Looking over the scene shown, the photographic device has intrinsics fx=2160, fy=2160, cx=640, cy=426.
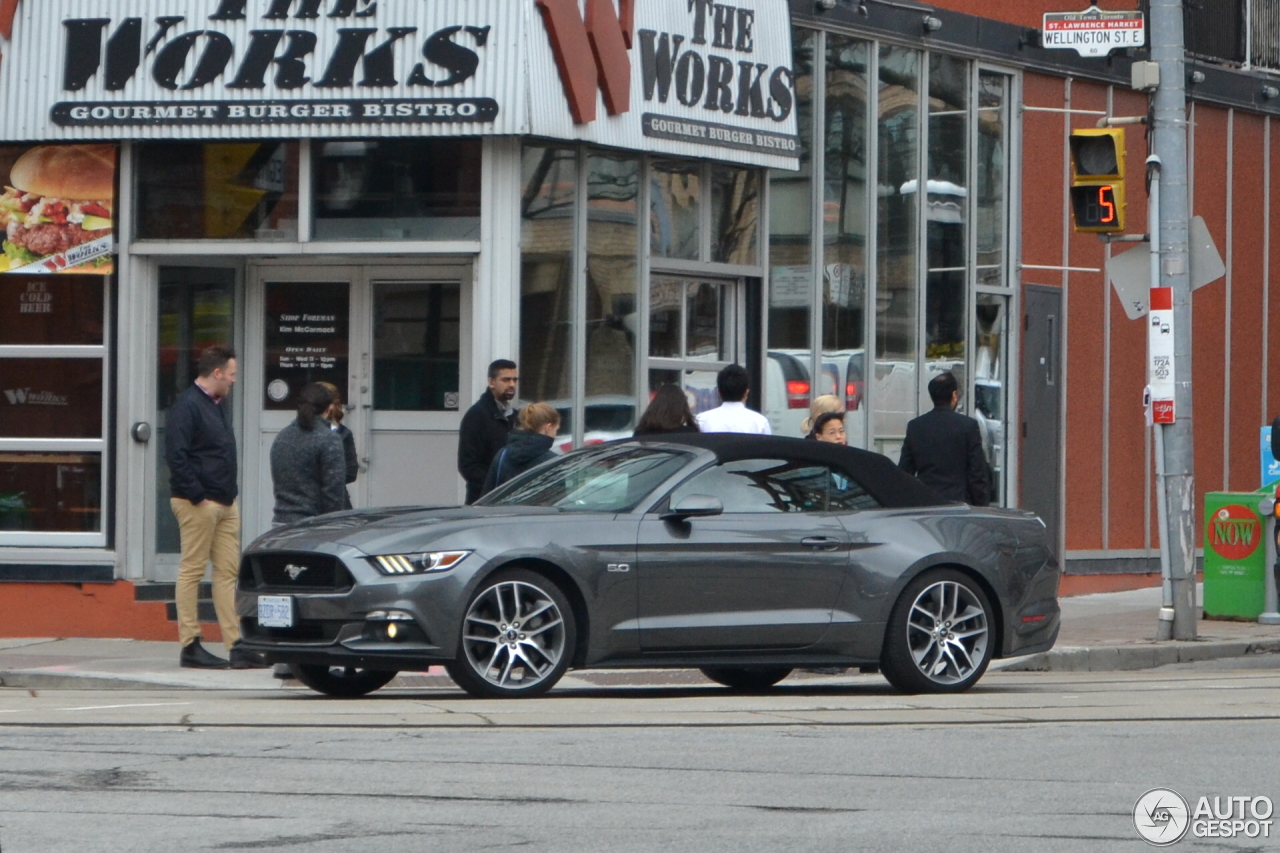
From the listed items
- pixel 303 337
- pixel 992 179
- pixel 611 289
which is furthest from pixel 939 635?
pixel 992 179

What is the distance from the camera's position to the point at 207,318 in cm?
1568

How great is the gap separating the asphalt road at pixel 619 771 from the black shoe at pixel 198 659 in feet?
6.68

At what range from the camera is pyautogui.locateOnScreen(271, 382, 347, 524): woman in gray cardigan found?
12641 mm

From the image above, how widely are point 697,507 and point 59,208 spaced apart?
6709mm

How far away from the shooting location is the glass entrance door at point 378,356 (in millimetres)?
15492

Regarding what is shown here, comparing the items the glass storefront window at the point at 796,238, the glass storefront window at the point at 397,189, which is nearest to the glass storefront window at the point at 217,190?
Answer: the glass storefront window at the point at 397,189

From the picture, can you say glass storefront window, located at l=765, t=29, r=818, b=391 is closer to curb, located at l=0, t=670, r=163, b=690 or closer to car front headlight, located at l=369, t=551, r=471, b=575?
curb, located at l=0, t=670, r=163, b=690

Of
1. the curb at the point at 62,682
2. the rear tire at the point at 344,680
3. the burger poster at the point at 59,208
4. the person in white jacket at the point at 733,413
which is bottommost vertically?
the curb at the point at 62,682

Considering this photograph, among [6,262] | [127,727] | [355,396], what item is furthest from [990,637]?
[6,262]

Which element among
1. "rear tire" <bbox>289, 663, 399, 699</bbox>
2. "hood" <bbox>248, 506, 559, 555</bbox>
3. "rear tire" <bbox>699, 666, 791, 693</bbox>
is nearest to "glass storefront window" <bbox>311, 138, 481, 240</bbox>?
"rear tire" <bbox>699, 666, 791, 693</bbox>

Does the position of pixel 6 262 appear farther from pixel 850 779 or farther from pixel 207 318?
pixel 850 779

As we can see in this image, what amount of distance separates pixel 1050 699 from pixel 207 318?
7.28 meters
